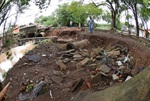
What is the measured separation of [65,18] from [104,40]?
40.8 feet

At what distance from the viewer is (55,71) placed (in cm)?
1084

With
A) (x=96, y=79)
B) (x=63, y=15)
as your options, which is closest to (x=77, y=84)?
(x=96, y=79)

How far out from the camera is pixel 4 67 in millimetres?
12586

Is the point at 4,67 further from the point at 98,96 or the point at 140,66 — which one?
the point at 98,96

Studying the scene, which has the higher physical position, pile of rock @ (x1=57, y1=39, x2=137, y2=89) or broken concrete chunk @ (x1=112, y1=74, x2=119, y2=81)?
pile of rock @ (x1=57, y1=39, x2=137, y2=89)

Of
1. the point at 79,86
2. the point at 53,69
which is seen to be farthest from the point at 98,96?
the point at 53,69

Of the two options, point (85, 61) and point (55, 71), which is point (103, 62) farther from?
point (55, 71)

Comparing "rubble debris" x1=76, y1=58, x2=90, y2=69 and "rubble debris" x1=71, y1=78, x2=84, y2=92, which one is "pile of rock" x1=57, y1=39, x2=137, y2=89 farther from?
"rubble debris" x1=71, y1=78, x2=84, y2=92

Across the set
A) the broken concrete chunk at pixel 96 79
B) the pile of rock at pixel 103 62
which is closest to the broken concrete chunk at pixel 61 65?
the pile of rock at pixel 103 62

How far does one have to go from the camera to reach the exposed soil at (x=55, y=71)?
30.1 ft

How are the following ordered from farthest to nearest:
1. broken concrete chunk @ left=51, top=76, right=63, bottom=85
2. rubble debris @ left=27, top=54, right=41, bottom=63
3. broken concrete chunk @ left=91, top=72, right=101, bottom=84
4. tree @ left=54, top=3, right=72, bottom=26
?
1. tree @ left=54, top=3, right=72, bottom=26
2. rubble debris @ left=27, top=54, right=41, bottom=63
3. broken concrete chunk @ left=51, top=76, right=63, bottom=85
4. broken concrete chunk @ left=91, top=72, right=101, bottom=84

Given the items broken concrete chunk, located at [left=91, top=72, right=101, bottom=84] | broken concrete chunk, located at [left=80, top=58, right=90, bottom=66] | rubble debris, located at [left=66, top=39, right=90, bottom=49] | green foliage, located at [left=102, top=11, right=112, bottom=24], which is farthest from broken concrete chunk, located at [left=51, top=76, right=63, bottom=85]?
green foliage, located at [left=102, top=11, right=112, bottom=24]

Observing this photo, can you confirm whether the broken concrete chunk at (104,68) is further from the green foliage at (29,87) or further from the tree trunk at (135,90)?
the tree trunk at (135,90)

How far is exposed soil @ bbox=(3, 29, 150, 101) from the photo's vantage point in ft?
30.1
